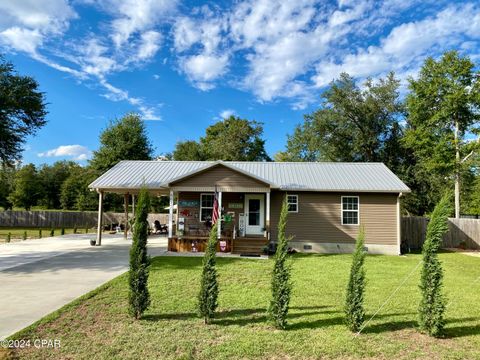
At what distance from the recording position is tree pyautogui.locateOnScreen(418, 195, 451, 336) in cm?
545

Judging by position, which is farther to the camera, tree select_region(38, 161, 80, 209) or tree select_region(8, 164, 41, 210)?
tree select_region(38, 161, 80, 209)

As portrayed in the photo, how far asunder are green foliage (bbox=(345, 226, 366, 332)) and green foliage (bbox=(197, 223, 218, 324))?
7.66 ft

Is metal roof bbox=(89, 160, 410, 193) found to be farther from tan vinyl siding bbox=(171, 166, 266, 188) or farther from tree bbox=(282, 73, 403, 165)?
tree bbox=(282, 73, 403, 165)

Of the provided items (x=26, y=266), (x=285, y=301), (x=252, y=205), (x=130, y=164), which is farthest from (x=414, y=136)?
(x=26, y=266)

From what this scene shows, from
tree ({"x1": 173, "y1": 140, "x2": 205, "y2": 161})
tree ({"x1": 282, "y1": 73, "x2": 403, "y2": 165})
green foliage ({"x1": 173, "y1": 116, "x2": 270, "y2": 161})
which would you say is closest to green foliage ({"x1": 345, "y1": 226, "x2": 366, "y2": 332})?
tree ({"x1": 282, "y1": 73, "x2": 403, "y2": 165})

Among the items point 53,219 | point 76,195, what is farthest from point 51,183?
point 53,219

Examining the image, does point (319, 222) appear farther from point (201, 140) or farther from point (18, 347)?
point (201, 140)

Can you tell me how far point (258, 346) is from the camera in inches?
197

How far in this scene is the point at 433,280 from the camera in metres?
5.59

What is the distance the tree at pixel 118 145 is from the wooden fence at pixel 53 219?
14.6 ft

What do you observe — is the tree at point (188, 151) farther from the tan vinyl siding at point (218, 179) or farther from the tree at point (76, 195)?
the tan vinyl siding at point (218, 179)

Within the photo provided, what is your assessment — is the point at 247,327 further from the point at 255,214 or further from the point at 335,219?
the point at 335,219

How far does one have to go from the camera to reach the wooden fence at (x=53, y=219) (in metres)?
31.2

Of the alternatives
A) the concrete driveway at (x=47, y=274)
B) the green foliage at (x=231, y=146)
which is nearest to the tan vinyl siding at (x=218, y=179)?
the concrete driveway at (x=47, y=274)
